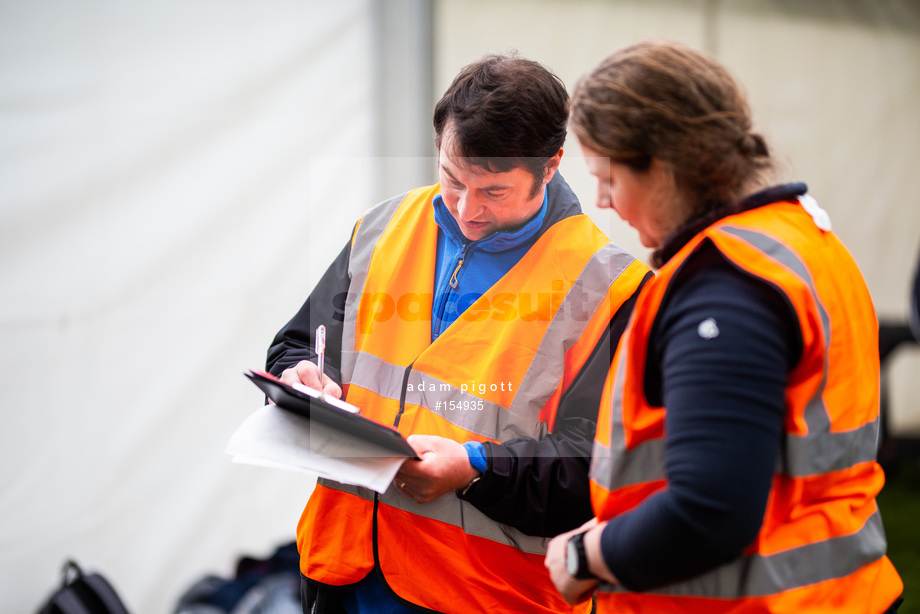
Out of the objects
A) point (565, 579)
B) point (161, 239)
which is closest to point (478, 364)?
point (565, 579)

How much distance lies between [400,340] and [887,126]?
3526 mm

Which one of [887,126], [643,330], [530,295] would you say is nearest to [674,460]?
[643,330]

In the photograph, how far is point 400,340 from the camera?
3.53 feet

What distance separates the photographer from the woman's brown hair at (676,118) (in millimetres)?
728

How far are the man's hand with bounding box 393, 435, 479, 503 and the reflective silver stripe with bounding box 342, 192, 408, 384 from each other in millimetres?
185

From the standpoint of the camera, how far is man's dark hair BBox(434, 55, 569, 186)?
1.00 metres

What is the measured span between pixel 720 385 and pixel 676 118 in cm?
28

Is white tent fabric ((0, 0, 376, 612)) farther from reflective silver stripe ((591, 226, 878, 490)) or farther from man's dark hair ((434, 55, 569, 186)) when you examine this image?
reflective silver stripe ((591, 226, 878, 490))

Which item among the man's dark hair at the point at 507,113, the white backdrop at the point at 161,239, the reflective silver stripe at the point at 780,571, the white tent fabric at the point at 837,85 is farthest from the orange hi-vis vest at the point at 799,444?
the white tent fabric at the point at 837,85

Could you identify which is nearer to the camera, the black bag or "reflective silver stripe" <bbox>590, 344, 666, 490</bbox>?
"reflective silver stripe" <bbox>590, 344, 666, 490</bbox>

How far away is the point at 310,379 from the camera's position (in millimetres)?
1096

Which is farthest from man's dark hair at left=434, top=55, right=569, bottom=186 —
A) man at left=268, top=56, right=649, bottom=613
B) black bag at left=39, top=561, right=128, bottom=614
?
black bag at left=39, top=561, right=128, bottom=614

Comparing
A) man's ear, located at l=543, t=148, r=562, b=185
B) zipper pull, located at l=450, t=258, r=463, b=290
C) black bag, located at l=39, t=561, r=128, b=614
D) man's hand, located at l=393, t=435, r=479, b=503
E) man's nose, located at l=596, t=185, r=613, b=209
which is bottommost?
black bag, located at l=39, t=561, r=128, b=614

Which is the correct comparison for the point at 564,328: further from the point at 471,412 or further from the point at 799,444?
the point at 799,444
